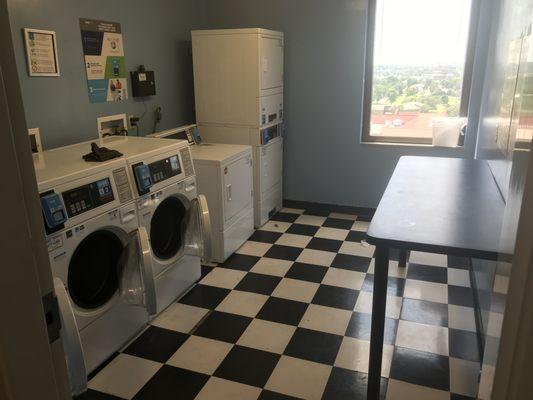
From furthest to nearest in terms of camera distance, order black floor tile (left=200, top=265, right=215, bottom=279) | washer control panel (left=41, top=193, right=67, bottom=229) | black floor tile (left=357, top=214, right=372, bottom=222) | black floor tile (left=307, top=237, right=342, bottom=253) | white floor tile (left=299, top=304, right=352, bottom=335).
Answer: black floor tile (left=357, top=214, right=372, bottom=222) → black floor tile (left=307, top=237, right=342, bottom=253) → black floor tile (left=200, top=265, right=215, bottom=279) → white floor tile (left=299, top=304, right=352, bottom=335) → washer control panel (left=41, top=193, right=67, bottom=229)

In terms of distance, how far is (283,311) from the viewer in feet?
8.68

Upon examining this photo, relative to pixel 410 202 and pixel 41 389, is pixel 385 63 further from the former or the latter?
pixel 41 389

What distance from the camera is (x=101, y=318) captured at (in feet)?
6.84

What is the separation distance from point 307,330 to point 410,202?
3.15 feet

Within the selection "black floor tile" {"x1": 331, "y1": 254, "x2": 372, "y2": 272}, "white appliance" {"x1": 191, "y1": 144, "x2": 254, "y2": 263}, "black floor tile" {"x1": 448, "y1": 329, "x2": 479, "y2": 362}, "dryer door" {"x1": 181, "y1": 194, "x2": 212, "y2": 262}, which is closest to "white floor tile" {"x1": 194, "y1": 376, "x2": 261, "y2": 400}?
"dryer door" {"x1": 181, "y1": 194, "x2": 212, "y2": 262}

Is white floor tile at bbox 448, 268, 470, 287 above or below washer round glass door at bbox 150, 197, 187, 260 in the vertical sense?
below

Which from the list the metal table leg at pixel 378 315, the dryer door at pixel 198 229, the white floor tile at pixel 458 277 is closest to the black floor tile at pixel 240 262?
the dryer door at pixel 198 229

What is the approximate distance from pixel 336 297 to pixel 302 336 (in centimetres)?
49

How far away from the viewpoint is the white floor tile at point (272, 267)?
314cm

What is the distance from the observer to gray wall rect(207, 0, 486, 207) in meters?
3.91

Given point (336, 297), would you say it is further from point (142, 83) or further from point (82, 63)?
point (82, 63)

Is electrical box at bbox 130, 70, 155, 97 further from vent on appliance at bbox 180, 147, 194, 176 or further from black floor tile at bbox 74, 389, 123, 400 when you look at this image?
black floor tile at bbox 74, 389, 123, 400

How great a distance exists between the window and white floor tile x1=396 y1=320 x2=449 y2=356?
2.08m

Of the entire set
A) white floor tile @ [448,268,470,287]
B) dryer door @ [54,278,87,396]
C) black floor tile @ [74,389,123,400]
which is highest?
dryer door @ [54,278,87,396]
